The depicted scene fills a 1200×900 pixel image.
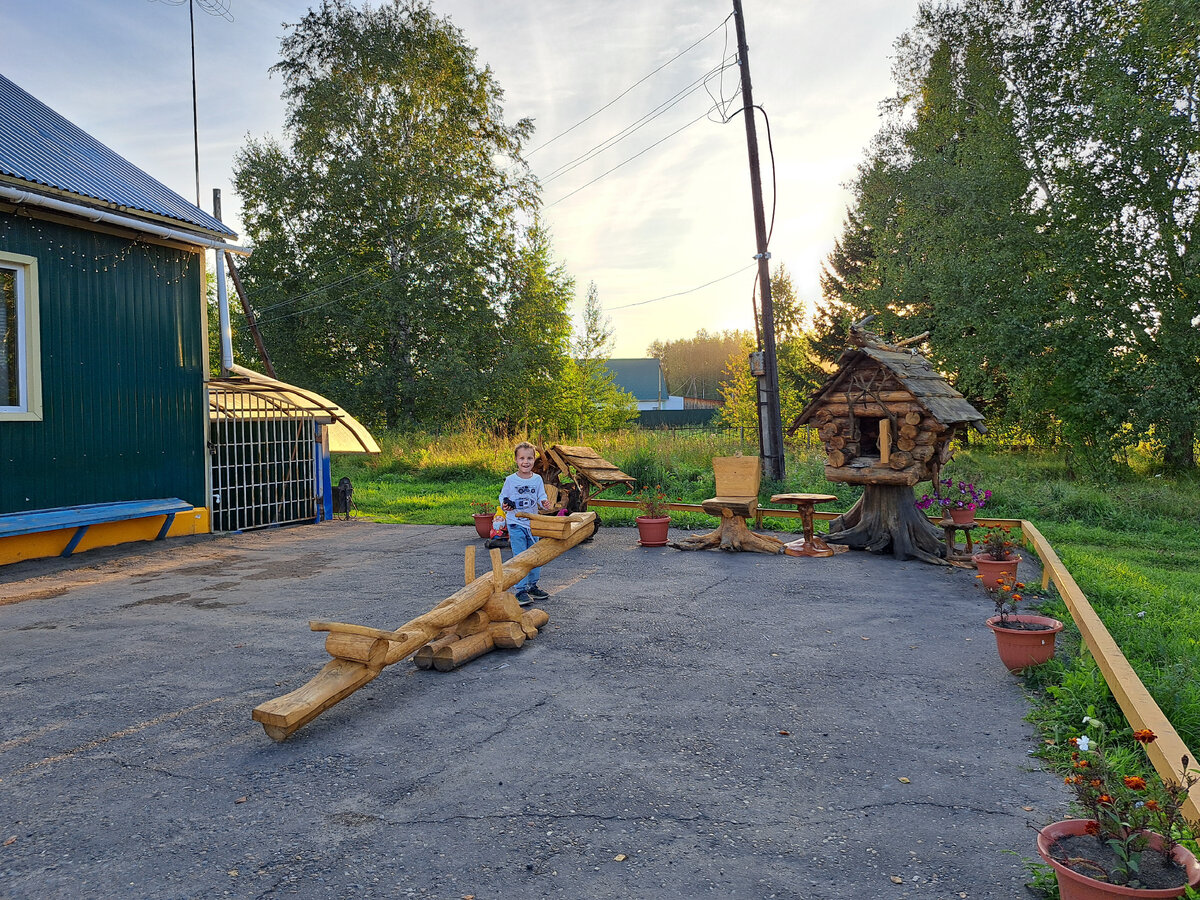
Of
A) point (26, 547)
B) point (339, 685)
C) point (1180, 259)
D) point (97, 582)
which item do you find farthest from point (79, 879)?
point (1180, 259)

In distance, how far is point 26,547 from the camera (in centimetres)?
948

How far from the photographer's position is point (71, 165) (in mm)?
10750

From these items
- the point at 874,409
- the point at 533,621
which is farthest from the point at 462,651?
the point at 874,409

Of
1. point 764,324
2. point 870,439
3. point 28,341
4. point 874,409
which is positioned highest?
point 764,324

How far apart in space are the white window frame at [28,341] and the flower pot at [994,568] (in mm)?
11029

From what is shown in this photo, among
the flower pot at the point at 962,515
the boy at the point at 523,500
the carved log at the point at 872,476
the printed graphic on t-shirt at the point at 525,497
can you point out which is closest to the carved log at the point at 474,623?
the boy at the point at 523,500

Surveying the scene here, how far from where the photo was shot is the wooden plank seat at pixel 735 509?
10031 mm

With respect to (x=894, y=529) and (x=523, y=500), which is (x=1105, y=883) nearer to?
(x=523, y=500)

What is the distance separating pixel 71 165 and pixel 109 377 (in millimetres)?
3100

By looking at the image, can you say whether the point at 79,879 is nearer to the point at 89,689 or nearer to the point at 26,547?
the point at 89,689

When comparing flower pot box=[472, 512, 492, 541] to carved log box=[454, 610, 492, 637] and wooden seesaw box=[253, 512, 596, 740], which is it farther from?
carved log box=[454, 610, 492, 637]

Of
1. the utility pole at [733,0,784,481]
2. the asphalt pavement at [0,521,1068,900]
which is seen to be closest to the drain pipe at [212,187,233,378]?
the asphalt pavement at [0,521,1068,900]

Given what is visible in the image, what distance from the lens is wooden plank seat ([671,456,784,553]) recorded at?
1003 cm

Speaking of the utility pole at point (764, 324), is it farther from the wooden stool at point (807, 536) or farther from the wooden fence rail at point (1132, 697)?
the wooden fence rail at point (1132, 697)
